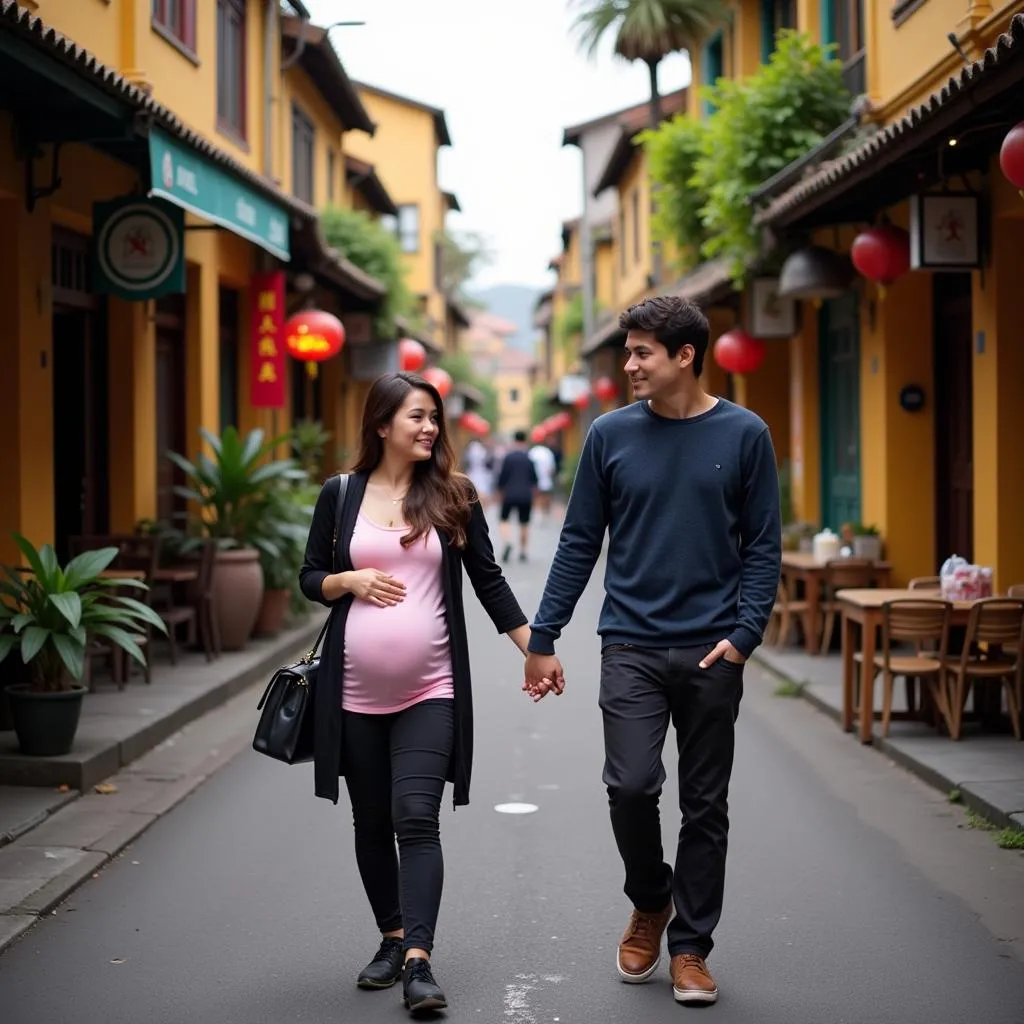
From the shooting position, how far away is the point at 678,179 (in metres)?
19.3

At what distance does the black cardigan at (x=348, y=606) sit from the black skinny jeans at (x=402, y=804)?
0.18 ft

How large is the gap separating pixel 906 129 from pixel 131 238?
5.51 meters

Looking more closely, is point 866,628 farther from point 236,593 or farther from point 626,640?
point 236,593

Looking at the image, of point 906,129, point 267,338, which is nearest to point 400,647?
point 906,129

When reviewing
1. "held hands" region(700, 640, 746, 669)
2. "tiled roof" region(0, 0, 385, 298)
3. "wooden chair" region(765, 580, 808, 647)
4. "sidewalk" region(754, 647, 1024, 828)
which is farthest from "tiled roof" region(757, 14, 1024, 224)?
"tiled roof" region(0, 0, 385, 298)

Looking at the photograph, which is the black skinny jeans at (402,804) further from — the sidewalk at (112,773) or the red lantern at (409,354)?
the red lantern at (409,354)

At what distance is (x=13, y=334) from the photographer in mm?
10258

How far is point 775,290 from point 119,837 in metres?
10.8

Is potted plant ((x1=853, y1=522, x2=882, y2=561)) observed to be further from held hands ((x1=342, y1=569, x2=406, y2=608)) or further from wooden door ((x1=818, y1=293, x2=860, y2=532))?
held hands ((x1=342, y1=569, x2=406, y2=608))

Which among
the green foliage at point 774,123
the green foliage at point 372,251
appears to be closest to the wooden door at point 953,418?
the green foliage at point 774,123

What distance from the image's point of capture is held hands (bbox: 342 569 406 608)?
16.0 ft

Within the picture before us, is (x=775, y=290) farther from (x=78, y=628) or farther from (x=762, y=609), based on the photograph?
(x=762, y=609)

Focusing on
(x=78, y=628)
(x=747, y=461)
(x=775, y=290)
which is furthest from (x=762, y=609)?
(x=775, y=290)

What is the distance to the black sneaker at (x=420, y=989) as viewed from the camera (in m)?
4.64
